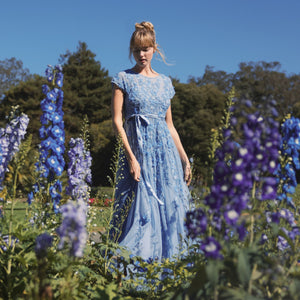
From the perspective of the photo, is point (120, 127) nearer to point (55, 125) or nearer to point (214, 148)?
point (55, 125)

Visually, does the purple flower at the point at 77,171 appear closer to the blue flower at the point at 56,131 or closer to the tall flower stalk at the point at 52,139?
the tall flower stalk at the point at 52,139

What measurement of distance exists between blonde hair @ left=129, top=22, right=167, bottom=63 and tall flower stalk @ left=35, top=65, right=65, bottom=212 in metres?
1.31

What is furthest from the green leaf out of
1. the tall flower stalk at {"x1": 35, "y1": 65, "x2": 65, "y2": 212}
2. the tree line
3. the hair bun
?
the tree line

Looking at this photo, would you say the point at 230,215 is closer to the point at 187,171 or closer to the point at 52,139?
the point at 52,139

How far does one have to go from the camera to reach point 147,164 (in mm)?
3748

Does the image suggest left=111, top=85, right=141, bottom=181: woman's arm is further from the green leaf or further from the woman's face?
the green leaf

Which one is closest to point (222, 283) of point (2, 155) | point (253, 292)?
point (253, 292)

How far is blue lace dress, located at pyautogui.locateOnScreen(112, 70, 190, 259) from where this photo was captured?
11.8ft

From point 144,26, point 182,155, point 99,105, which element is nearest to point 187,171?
point 182,155

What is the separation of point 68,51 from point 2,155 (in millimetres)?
21704

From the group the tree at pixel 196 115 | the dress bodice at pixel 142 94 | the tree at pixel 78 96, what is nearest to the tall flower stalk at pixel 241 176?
the dress bodice at pixel 142 94

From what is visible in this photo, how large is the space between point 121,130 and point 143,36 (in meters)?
0.96

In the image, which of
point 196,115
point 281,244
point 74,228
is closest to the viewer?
point 74,228

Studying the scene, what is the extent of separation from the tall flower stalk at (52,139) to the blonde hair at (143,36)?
1313 mm
